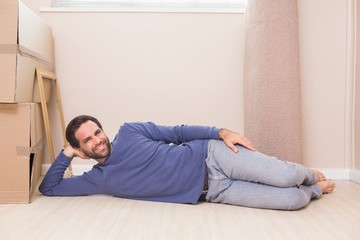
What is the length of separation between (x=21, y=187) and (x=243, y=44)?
1.54 metres

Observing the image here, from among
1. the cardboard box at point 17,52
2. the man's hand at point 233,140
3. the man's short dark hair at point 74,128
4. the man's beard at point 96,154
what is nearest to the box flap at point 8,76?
the cardboard box at point 17,52

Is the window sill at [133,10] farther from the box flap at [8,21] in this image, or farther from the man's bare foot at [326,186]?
the man's bare foot at [326,186]

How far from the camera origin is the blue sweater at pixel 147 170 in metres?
1.78

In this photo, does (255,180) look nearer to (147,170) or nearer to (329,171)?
(147,170)

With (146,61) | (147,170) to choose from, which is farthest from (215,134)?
(146,61)

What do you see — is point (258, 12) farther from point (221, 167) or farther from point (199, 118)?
point (221, 167)

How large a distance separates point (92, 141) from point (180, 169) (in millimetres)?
413

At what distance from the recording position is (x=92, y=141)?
69.3 inches

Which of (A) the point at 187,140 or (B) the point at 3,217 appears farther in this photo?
(A) the point at 187,140

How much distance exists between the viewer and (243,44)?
8.23 feet

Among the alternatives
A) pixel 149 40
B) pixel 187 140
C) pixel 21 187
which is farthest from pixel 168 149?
pixel 149 40

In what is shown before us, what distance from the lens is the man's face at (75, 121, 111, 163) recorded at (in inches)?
69.3

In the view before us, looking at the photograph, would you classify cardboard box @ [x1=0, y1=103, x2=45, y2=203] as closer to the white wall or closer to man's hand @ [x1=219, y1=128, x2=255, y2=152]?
the white wall

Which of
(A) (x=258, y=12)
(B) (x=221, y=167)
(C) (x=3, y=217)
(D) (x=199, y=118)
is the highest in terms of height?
(A) (x=258, y=12)
